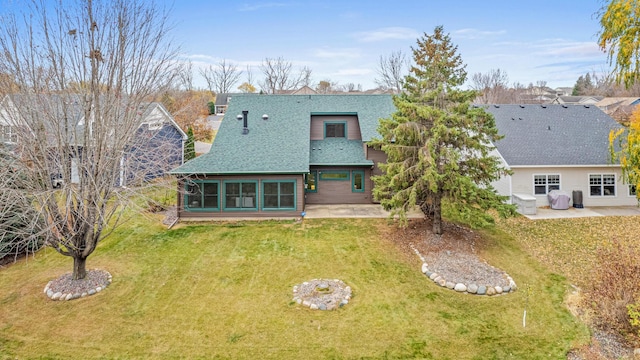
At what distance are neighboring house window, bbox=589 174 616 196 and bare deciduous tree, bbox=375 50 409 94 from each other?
103 feet

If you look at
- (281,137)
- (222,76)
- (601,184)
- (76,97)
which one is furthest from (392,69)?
(76,97)

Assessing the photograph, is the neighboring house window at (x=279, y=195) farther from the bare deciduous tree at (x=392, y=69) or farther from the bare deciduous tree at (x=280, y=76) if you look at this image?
the bare deciduous tree at (x=280, y=76)

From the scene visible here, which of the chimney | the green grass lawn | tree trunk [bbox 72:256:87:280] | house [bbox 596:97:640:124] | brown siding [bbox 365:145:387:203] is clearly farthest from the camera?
house [bbox 596:97:640:124]

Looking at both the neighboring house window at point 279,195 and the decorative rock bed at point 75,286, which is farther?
the neighboring house window at point 279,195

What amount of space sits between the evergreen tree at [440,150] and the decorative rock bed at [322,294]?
3821 mm

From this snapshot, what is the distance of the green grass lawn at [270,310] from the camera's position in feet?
22.6

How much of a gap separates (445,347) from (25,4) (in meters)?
12.2

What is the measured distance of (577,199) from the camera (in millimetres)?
15922

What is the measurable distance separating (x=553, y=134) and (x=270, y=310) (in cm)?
1733

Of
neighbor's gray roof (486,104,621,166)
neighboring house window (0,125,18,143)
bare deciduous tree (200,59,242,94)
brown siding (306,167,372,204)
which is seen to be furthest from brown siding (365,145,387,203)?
bare deciduous tree (200,59,242,94)

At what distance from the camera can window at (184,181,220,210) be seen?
50.6 feet

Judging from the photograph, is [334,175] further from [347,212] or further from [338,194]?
[347,212]

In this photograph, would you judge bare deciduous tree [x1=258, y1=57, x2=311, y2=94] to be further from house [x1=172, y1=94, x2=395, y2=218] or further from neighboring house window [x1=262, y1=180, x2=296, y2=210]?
neighboring house window [x1=262, y1=180, x2=296, y2=210]

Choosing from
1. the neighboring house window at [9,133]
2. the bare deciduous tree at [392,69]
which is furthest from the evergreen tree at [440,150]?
the bare deciduous tree at [392,69]
